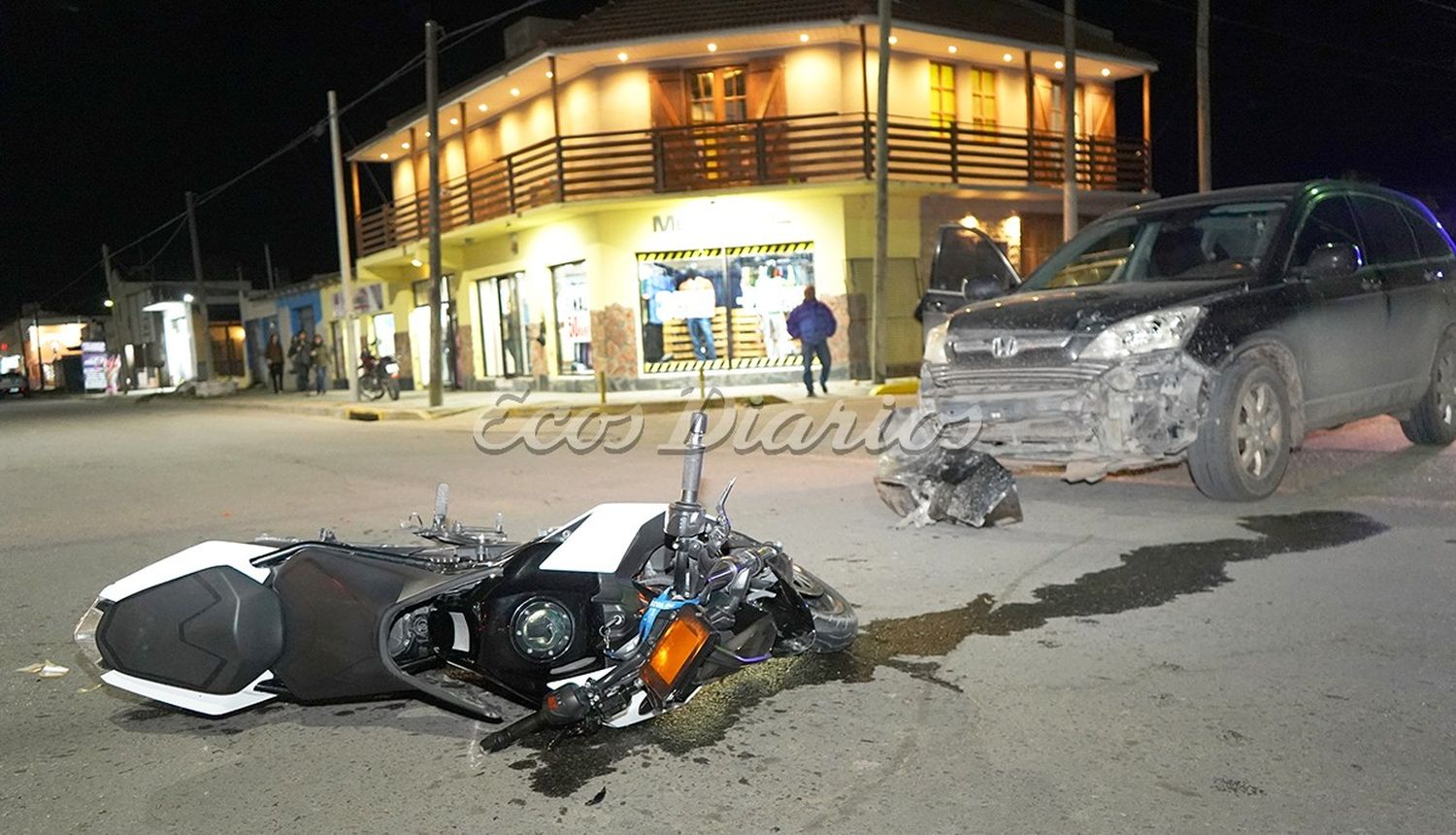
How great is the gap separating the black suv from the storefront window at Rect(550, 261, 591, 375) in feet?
54.9

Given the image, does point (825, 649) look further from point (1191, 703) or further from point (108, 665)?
point (108, 665)

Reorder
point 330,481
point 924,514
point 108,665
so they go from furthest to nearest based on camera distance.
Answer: point 330,481 → point 924,514 → point 108,665

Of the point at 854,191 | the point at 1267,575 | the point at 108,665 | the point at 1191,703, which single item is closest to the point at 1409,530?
the point at 1267,575

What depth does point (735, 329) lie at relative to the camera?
22750 mm

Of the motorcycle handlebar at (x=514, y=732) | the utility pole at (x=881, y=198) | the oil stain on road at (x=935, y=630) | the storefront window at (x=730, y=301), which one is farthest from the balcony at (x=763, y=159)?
the motorcycle handlebar at (x=514, y=732)

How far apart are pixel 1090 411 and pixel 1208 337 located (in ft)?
2.66

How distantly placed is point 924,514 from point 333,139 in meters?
21.6

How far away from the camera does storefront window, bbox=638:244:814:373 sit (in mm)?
22656

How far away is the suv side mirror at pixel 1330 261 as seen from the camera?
6.57 metres

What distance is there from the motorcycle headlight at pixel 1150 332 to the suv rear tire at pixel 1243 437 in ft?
1.38

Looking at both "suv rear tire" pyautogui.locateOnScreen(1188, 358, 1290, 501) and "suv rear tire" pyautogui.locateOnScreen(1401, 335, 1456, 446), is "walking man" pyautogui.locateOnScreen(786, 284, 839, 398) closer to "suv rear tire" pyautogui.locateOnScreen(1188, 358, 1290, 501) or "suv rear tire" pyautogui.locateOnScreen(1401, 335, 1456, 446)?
"suv rear tire" pyautogui.locateOnScreen(1401, 335, 1456, 446)

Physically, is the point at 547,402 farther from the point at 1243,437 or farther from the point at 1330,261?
the point at 1330,261

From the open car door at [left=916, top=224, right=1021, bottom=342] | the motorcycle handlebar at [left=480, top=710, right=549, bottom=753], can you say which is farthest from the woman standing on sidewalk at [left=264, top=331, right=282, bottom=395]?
the motorcycle handlebar at [left=480, top=710, right=549, bottom=753]

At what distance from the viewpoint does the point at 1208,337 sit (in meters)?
6.32
